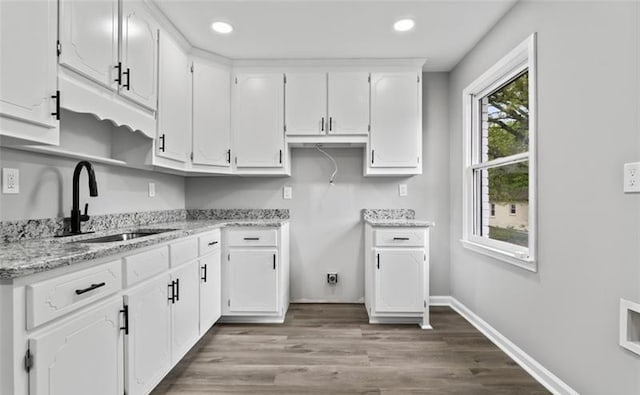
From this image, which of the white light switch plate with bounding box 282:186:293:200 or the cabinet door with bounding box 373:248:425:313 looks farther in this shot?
the white light switch plate with bounding box 282:186:293:200

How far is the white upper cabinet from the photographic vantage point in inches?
46.5

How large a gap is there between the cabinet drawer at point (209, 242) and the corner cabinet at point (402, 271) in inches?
52.1

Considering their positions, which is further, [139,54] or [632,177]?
A: [139,54]

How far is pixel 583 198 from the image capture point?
1655mm

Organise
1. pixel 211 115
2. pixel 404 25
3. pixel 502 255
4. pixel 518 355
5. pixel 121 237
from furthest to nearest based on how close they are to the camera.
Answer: pixel 211 115 → pixel 404 25 → pixel 502 255 → pixel 518 355 → pixel 121 237

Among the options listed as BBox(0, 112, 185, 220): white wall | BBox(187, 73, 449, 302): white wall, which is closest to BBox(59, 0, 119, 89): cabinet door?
BBox(0, 112, 185, 220): white wall

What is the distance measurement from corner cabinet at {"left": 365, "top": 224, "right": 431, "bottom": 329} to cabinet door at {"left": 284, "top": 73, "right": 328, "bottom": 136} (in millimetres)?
1150

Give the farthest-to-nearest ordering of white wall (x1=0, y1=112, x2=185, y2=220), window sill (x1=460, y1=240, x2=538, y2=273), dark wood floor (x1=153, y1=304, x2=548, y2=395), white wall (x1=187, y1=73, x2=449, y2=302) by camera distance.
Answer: white wall (x1=187, y1=73, x2=449, y2=302) < window sill (x1=460, y1=240, x2=538, y2=273) < dark wood floor (x1=153, y1=304, x2=548, y2=395) < white wall (x1=0, y1=112, x2=185, y2=220)

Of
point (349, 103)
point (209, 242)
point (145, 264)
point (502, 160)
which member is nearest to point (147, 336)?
point (145, 264)

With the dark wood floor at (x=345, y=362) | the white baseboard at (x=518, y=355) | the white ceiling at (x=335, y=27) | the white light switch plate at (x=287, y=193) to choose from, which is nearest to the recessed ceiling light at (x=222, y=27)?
the white ceiling at (x=335, y=27)

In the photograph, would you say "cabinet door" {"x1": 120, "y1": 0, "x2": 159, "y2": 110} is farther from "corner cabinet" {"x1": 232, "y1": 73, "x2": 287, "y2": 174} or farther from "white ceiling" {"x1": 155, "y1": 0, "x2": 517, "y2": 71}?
"corner cabinet" {"x1": 232, "y1": 73, "x2": 287, "y2": 174}

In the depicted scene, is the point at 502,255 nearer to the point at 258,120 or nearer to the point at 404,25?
the point at 404,25

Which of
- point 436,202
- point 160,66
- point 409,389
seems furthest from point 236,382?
point 436,202

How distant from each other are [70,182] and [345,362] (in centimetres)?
203
